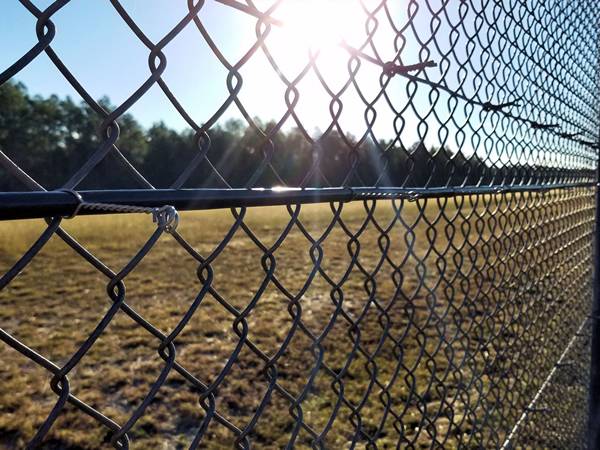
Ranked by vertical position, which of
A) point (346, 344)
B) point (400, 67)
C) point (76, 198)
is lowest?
point (76, 198)

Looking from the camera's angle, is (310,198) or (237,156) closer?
(310,198)

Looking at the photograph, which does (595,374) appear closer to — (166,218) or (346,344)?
(346,344)

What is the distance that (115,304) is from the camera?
0.68 m

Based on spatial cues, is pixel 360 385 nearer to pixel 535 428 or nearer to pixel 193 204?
pixel 535 428

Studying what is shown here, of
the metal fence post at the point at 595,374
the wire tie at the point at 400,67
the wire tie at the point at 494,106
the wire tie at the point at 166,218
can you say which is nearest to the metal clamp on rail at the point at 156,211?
the wire tie at the point at 166,218

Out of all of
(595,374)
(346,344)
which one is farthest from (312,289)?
(595,374)

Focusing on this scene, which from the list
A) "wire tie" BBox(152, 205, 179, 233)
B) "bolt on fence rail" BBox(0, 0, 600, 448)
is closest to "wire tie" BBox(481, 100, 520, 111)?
"bolt on fence rail" BBox(0, 0, 600, 448)

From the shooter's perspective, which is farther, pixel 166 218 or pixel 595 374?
pixel 595 374

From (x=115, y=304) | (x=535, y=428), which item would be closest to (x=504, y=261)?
(x=535, y=428)

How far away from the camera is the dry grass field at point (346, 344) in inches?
67.6

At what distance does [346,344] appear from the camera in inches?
171

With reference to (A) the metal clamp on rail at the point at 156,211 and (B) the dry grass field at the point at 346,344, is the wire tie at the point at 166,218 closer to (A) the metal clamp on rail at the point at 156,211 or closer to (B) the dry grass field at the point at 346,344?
(A) the metal clamp on rail at the point at 156,211

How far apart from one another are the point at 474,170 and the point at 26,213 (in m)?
1.69

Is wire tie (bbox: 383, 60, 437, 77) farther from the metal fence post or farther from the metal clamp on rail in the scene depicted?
the metal fence post
